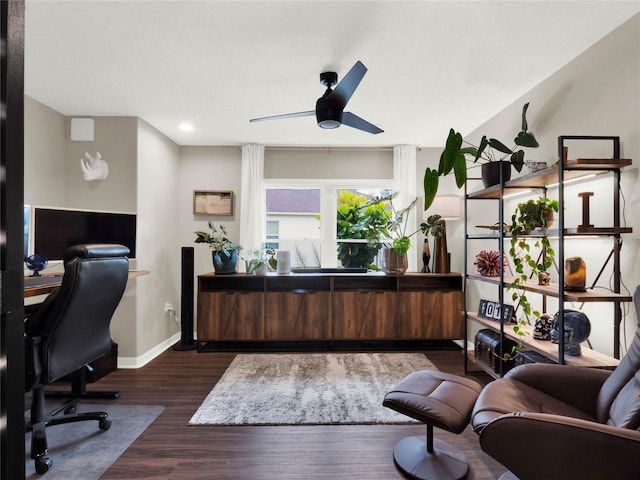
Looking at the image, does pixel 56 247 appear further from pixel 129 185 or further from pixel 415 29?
pixel 415 29

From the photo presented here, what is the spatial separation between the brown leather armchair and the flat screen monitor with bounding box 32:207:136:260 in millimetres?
2972

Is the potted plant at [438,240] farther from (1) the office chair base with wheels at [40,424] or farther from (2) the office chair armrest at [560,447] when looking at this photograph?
(1) the office chair base with wheels at [40,424]

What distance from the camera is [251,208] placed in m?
4.36

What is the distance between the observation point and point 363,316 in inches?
155

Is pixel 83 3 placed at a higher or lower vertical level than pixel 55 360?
higher

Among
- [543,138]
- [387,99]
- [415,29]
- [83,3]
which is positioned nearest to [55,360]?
[83,3]

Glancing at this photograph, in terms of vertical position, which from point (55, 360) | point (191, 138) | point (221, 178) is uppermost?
point (191, 138)

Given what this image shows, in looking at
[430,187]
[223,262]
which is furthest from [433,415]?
[223,262]

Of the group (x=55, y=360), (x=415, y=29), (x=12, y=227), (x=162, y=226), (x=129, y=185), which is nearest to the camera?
(x=12, y=227)

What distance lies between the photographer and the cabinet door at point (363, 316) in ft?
12.9

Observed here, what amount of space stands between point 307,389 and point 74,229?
226cm

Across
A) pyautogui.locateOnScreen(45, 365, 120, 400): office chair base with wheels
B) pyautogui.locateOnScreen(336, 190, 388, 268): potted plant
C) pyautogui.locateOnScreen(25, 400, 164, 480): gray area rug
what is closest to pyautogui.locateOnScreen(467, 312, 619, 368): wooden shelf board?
pyautogui.locateOnScreen(336, 190, 388, 268): potted plant

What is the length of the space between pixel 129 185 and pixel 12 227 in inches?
137

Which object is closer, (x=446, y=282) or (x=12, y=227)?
(x=12, y=227)
